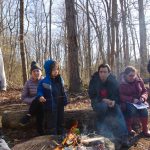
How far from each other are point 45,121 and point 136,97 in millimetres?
1943

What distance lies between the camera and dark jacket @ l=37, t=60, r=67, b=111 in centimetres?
606

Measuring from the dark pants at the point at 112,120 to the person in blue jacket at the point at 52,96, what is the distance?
74cm

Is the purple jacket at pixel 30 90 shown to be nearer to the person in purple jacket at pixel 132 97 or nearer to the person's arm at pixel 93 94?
the person's arm at pixel 93 94

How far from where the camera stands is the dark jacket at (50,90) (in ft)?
19.9

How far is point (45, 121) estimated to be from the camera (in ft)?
20.9

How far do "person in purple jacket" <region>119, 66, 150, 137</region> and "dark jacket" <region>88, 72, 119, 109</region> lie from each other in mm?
339

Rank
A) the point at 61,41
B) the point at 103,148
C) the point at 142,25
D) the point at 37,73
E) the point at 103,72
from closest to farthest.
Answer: the point at 103,148 < the point at 103,72 < the point at 37,73 < the point at 142,25 < the point at 61,41

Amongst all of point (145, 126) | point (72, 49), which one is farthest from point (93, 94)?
point (72, 49)

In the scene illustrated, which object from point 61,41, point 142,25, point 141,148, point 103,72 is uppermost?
point 61,41

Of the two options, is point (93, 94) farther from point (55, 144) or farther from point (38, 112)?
point (55, 144)

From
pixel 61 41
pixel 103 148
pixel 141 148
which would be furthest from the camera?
pixel 61 41

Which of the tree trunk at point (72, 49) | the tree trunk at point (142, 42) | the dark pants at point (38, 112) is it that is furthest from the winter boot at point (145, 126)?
the tree trunk at point (142, 42)

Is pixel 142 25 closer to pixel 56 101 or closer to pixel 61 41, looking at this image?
pixel 56 101

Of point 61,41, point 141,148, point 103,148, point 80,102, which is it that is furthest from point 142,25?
point 61,41
